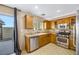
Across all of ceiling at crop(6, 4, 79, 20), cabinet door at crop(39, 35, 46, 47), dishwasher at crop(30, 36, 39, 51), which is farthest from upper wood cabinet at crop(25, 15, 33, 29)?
cabinet door at crop(39, 35, 46, 47)

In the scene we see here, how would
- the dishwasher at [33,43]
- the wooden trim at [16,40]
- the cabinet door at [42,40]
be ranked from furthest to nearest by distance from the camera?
1. the cabinet door at [42,40]
2. the dishwasher at [33,43]
3. the wooden trim at [16,40]

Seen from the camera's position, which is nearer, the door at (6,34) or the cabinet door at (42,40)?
the door at (6,34)

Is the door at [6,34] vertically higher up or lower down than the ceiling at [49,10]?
lower down

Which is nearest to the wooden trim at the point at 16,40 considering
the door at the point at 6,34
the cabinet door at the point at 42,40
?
the door at the point at 6,34

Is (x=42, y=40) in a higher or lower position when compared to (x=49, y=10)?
lower

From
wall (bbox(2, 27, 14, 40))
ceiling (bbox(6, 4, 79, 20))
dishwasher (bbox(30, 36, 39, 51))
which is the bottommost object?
dishwasher (bbox(30, 36, 39, 51))

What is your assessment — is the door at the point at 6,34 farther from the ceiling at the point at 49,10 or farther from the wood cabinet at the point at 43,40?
the wood cabinet at the point at 43,40

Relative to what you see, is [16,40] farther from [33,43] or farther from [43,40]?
[43,40]

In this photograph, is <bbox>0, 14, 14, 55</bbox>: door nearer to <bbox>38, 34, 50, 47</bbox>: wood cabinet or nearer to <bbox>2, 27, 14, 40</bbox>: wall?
<bbox>2, 27, 14, 40</bbox>: wall

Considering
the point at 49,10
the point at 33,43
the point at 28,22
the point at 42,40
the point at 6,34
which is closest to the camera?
the point at 6,34

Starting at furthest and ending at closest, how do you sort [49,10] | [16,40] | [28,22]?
[49,10]
[28,22]
[16,40]

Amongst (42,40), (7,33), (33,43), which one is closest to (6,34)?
(7,33)

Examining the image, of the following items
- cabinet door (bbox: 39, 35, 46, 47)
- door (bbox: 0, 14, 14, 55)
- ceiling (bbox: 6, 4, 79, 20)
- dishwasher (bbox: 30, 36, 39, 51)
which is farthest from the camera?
cabinet door (bbox: 39, 35, 46, 47)
